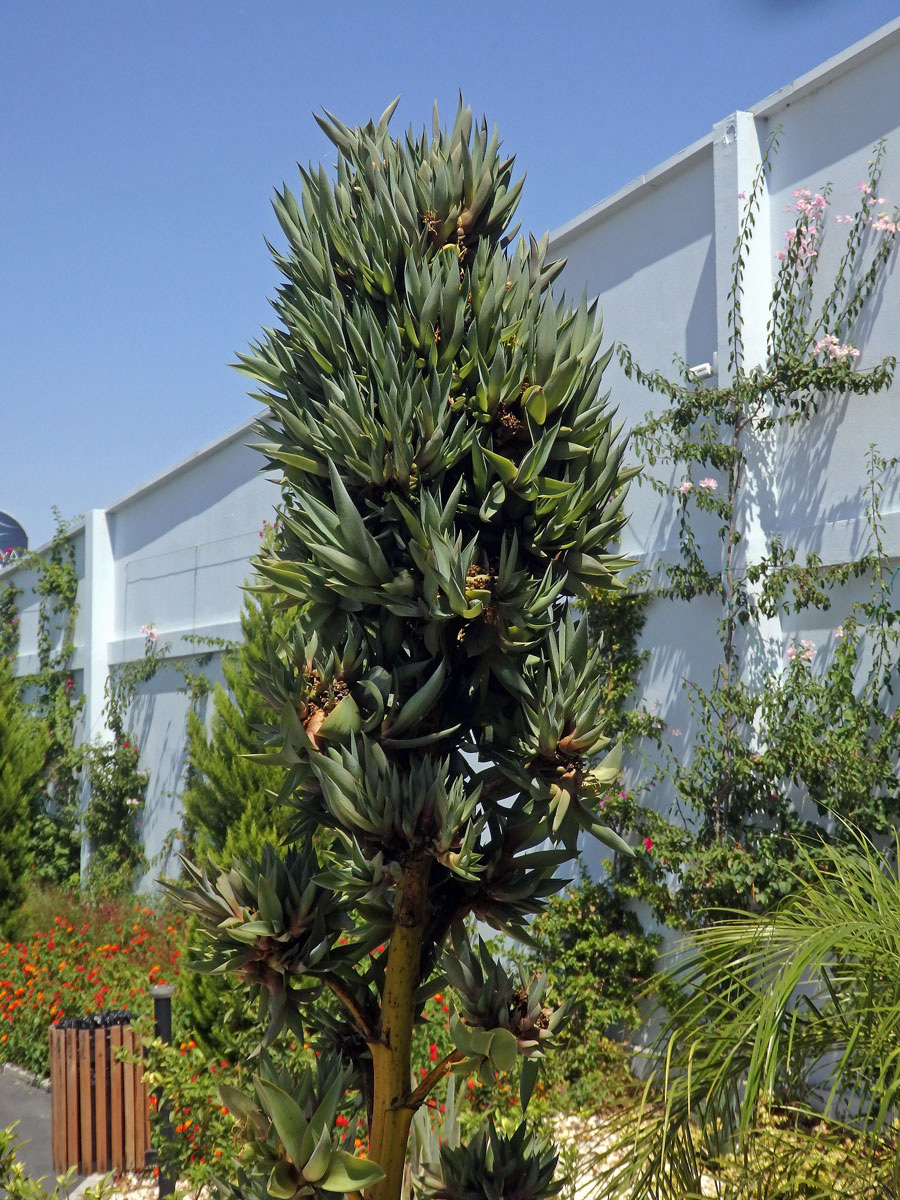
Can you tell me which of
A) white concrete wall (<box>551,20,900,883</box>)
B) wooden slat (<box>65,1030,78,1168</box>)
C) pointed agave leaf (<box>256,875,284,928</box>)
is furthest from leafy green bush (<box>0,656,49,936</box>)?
pointed agave leaf (<box>256,875,284,928</box>)

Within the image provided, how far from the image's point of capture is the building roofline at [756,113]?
196 inches

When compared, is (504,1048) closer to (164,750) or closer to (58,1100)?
(58,1100)

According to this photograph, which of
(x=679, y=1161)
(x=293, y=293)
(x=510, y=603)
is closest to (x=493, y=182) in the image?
(x=293, y=293)

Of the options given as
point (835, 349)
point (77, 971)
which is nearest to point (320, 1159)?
point (835, 349)

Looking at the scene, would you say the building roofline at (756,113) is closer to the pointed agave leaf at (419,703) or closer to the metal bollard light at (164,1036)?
the pointed agave leaf at (419,703)

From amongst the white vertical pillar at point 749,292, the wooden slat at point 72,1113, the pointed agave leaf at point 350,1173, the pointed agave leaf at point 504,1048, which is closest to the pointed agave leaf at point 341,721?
the pointed agave leaf at point 504,1048

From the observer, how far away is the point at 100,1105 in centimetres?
554

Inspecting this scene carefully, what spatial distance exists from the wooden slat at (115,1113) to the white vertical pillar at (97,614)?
21.9 feet

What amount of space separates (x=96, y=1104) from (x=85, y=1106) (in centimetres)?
6

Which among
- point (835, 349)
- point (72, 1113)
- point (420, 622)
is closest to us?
point (420, 622)

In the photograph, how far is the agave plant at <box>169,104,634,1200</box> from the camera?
69.6 inches

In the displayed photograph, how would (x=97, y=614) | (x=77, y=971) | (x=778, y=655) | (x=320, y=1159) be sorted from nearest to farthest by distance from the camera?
(x=320, y=1159), (x=778, y=655), (x=77, y=971), (x=97, y=614)

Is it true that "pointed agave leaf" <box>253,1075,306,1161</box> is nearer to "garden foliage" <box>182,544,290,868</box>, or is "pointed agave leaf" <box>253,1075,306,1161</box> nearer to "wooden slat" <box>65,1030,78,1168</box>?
"wooden slat" <box>65,1030,78,1168</box>

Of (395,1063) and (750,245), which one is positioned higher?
(750,245)
